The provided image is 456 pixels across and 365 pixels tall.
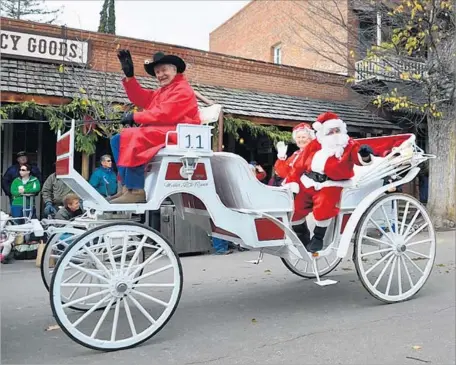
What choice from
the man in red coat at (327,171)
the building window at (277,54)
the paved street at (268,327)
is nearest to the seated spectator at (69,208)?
the paved street at (268,327)

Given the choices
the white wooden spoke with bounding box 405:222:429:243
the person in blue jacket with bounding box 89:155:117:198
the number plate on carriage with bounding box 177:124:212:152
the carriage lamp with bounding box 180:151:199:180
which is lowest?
the white wooden spoke with bounding box 405:222:429:243

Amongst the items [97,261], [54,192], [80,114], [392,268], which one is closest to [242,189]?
[97,261]

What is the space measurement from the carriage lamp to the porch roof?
229 inches

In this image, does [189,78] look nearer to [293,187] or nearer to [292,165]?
[292,165]

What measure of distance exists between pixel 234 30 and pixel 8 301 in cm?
2364

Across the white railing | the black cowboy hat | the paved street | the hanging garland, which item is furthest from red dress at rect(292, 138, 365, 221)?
the white railing

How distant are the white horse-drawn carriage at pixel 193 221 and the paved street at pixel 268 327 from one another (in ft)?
0.73

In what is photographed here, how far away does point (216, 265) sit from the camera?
7.80 metres

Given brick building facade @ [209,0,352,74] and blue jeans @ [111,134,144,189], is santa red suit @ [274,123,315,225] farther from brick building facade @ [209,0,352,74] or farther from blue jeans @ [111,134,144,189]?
A: brick building facade @ [209,0,352,74]

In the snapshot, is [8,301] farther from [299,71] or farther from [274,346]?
[299,71]

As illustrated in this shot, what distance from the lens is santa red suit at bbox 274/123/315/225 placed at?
522 cm

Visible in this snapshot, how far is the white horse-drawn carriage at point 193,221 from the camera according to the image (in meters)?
3.80

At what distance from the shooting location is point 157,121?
4.18 meters

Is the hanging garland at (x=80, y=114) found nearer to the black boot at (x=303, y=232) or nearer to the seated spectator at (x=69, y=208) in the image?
the seated spectator at (x=69, y=208)
